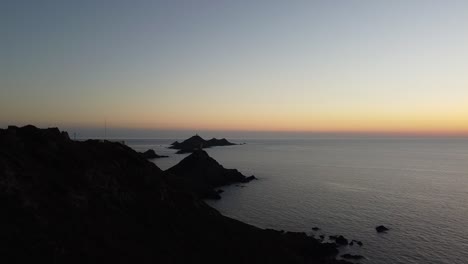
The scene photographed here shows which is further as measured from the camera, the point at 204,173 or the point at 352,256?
the point at 204,173

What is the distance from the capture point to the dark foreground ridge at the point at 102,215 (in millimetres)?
32688

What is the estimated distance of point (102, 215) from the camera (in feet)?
129

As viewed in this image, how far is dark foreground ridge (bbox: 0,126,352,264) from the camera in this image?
32.7 meters

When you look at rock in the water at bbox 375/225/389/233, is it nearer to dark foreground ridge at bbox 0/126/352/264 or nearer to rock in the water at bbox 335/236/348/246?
rock in the water at bbox 335/236/348/246

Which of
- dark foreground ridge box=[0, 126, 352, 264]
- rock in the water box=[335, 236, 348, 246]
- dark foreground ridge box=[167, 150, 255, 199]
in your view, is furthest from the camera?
dark foreground ridge box=[167, 150, 255, 199]

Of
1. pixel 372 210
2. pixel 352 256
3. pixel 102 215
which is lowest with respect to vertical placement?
pixel 352 256

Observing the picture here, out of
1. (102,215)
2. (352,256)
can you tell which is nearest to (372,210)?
(352,256)

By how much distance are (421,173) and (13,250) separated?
16343cm

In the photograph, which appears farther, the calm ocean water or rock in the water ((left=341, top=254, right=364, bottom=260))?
the calm ocean water

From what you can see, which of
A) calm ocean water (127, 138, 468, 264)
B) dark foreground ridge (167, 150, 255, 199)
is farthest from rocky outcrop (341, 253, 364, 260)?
dark foreground ridge (167, 150, 255, 199)

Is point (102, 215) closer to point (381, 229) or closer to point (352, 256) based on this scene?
point (352, 256)

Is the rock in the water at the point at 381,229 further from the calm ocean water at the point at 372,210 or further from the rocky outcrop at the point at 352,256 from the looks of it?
the rocky outcrop at the point at 352,256

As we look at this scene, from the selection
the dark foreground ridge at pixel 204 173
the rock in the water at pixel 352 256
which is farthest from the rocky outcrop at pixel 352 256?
the dark foreground ridge at pixel 204 173

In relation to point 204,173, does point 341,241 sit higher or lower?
lower
